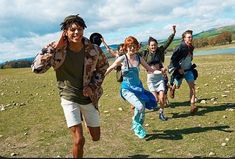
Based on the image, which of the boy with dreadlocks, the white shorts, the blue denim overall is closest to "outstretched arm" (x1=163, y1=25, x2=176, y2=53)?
the blue denim overall

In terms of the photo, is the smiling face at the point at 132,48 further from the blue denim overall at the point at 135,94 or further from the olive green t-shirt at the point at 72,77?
the olive green t-shirt at the point at 72,77

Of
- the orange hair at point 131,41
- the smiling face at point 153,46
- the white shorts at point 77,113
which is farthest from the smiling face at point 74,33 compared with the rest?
the smiling face at point 153,46

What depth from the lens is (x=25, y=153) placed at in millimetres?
11305

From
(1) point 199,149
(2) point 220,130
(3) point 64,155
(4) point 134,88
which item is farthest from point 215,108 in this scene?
(3) point 64,155

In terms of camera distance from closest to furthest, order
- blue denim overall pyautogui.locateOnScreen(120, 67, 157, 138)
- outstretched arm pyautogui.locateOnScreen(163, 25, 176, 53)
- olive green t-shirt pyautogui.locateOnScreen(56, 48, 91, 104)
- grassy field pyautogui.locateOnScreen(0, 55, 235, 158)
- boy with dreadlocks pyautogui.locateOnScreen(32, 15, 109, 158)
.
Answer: boy with dreadlocks pyautogui.locateOnScreen(32, 15, 109, 158) < olive green t-shirt pyautogui.locateOnScreen(56, 48, 91, 104) < grassy field pyautogui.locateOnScreen(0, 55, 235, 158) < blue denim overall pyautogui.locateOnScreen(120, 67, 157, 138) < outstretched arm pyautogui.locateOnScreen(163, 25, 176, 53)

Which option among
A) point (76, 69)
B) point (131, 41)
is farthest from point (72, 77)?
point (131, 41)

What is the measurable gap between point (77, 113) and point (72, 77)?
2.46 feet

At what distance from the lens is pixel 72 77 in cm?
854

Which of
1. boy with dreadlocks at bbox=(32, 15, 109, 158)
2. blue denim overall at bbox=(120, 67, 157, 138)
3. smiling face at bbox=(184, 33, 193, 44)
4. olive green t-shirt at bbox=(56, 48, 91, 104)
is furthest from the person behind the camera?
smiling face at bbox=(184, 33, 193, 44)

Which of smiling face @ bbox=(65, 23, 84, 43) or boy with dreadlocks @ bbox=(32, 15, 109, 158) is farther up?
smiling face @ bbox=(65, 23, 84, 43)

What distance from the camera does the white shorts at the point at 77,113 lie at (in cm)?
853

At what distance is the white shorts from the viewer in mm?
8531

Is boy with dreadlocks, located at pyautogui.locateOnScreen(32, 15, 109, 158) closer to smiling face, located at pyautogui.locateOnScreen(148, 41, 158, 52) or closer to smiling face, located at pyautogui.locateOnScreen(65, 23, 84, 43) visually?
smiling face, located at pyautogui.locateOnScreen(65, 23, 84, 43)

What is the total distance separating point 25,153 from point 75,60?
4070mm
